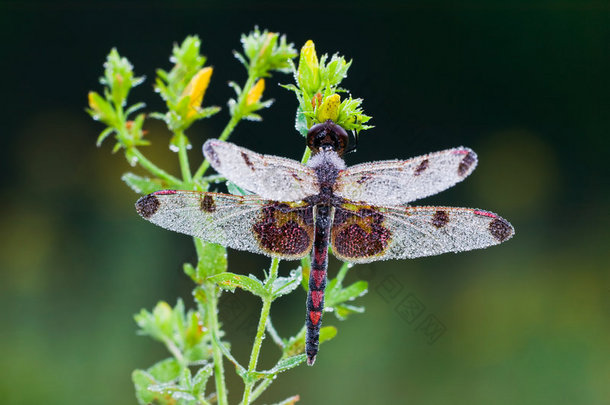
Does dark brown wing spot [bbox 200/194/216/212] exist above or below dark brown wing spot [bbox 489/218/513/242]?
above

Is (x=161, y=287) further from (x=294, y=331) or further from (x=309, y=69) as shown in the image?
(x=309, y=69)

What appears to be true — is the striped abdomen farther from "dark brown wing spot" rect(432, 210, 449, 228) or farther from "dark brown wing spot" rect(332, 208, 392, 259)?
"dark brown wing spot" rect(432, 210, 449, 228)

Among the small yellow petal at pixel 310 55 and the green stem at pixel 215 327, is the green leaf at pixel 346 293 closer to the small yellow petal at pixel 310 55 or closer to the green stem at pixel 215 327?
the green stem at pixel 215 327

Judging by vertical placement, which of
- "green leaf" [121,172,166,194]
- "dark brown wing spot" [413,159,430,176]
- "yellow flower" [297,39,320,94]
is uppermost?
"yellow flower" [297,39,320,94]

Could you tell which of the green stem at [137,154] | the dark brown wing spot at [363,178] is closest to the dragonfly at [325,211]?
the dark brown wing spot at [363,178]

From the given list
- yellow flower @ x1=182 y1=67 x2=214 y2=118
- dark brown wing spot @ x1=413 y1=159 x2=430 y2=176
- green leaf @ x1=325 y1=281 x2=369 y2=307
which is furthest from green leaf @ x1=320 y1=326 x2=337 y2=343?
yellow flower @ x1=182 y1=67 x2=214 y2=118

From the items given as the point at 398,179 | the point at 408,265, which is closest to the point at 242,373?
the point at 398,179
